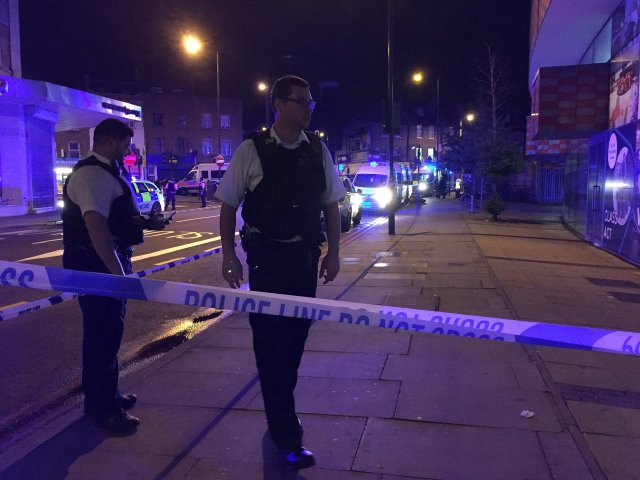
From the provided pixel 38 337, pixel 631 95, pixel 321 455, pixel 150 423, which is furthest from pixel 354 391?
pixel 631 95

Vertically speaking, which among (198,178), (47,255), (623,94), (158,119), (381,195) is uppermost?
(158,119)

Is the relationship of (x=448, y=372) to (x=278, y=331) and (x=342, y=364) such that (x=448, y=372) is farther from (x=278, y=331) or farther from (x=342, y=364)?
(x=278, y=331)

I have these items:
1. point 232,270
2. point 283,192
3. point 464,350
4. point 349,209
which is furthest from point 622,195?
point 232,270

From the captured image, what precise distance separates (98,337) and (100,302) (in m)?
0.23

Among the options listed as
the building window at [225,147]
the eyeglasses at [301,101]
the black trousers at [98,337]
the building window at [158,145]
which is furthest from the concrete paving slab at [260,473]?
the building window at [225,147]

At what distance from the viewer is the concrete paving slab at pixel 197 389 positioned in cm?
416

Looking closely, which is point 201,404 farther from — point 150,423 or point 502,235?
point 502,235

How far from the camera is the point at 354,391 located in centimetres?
431

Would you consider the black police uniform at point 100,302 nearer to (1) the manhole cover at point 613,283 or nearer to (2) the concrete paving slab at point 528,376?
(2) the concrete paving slab at point 528,376

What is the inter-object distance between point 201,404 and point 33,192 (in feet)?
87.4

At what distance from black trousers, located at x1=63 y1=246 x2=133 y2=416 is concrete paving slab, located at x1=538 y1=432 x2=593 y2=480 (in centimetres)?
262

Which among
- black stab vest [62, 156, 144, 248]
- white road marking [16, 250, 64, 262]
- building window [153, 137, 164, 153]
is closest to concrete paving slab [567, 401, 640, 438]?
black stab vest [62, 156, 144, 248]

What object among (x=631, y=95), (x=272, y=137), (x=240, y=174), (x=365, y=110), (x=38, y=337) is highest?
(x=365, y=110)

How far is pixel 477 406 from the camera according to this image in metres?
4.02
